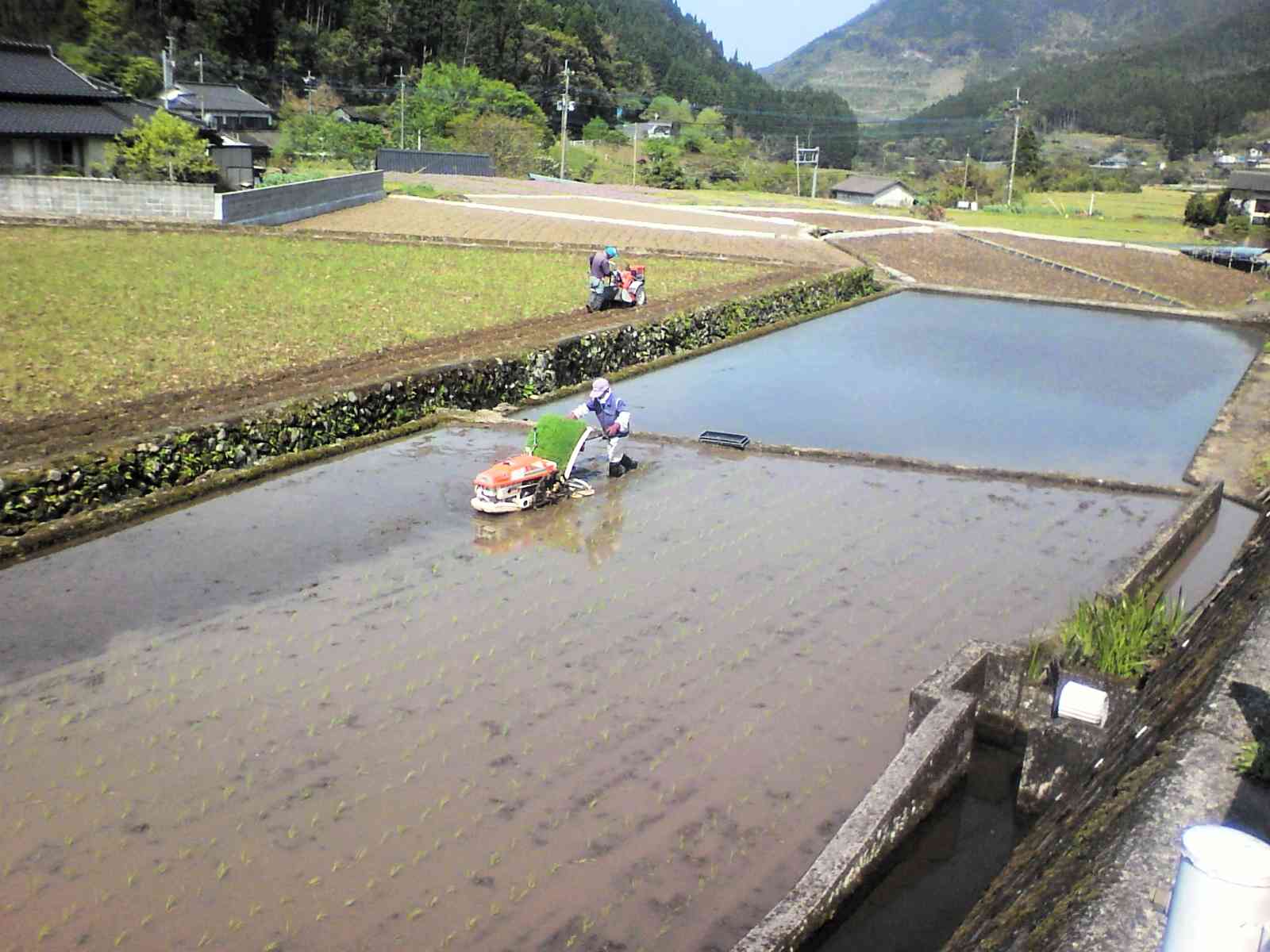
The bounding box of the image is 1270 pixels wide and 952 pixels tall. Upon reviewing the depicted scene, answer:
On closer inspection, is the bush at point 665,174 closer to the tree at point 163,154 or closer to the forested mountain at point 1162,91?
the tree at point 163,154

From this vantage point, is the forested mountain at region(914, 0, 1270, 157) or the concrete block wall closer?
the concrete block wall

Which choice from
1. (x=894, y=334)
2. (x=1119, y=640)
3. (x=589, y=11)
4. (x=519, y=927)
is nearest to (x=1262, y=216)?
Answer: (x=894, y=334)

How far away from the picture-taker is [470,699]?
25.7 feet

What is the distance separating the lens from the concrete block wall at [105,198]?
2914cm

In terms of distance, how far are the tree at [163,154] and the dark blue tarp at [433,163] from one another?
19977 mm

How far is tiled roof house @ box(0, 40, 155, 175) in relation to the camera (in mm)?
32875

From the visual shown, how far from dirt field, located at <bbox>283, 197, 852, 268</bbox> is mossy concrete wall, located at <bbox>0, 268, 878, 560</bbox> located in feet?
36.8

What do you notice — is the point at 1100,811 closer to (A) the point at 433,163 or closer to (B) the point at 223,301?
(B) the point at 223,301

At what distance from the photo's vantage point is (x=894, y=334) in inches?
976

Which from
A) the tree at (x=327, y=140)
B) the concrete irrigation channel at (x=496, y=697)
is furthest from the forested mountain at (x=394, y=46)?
the concrete irrigation channel at (x=496, y=697)

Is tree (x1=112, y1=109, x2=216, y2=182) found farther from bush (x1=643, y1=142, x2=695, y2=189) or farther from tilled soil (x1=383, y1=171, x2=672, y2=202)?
bush (x1=643, y1=142, x2=695, y2=189)

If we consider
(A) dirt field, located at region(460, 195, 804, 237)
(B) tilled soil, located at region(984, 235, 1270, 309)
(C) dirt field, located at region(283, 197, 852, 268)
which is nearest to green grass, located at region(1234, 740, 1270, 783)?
(C) dirt field, located at region(283, 197, 852, 268)

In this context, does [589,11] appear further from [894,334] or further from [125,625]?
[125,625]

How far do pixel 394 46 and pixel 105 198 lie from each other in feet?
195
